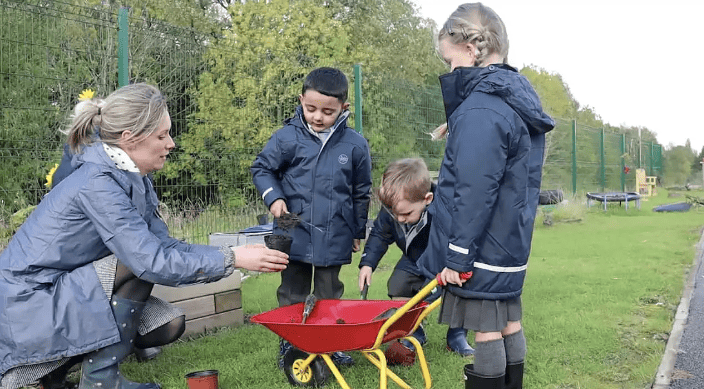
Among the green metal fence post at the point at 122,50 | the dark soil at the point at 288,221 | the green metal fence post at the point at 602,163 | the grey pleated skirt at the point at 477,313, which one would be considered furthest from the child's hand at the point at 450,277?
the green metal fence post at the point at 602,163

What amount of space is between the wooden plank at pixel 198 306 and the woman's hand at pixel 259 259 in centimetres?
141

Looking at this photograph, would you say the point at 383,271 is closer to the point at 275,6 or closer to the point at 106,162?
the point at 106,162

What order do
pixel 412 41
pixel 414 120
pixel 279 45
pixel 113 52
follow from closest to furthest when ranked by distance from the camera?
pixel 113 52 → pixel 414 120 → pixel 279 45 → pixel 412 41

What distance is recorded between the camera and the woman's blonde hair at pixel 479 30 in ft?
8.58

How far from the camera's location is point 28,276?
8.36 ft

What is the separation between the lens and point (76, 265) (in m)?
2.64

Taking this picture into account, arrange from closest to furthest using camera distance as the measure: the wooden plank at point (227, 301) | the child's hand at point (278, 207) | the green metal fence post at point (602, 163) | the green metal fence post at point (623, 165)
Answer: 1. the child's hand at point (278, 207)
2. the wooden plank at point (227, 301)
3. the green metal fence post at point (602, 163)
4. the green metal fence post at point (623, 165)

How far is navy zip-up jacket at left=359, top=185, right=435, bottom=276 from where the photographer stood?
11.6 ft

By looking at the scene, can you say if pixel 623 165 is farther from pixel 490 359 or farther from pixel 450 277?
pixel 450 277

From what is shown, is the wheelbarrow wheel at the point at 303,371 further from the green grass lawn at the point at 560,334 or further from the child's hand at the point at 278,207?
the child's hand at the point at 278,207

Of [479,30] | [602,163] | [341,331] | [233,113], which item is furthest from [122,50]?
[602,163]

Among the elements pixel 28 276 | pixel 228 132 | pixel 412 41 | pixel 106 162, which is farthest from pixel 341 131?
pixel 412 41

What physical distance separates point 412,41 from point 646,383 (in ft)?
90.8

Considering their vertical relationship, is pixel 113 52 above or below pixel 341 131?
above
